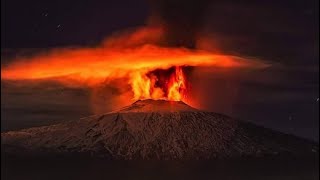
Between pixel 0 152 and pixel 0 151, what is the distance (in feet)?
1.39

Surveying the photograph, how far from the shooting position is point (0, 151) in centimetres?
8725

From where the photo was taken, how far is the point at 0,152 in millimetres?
87625
